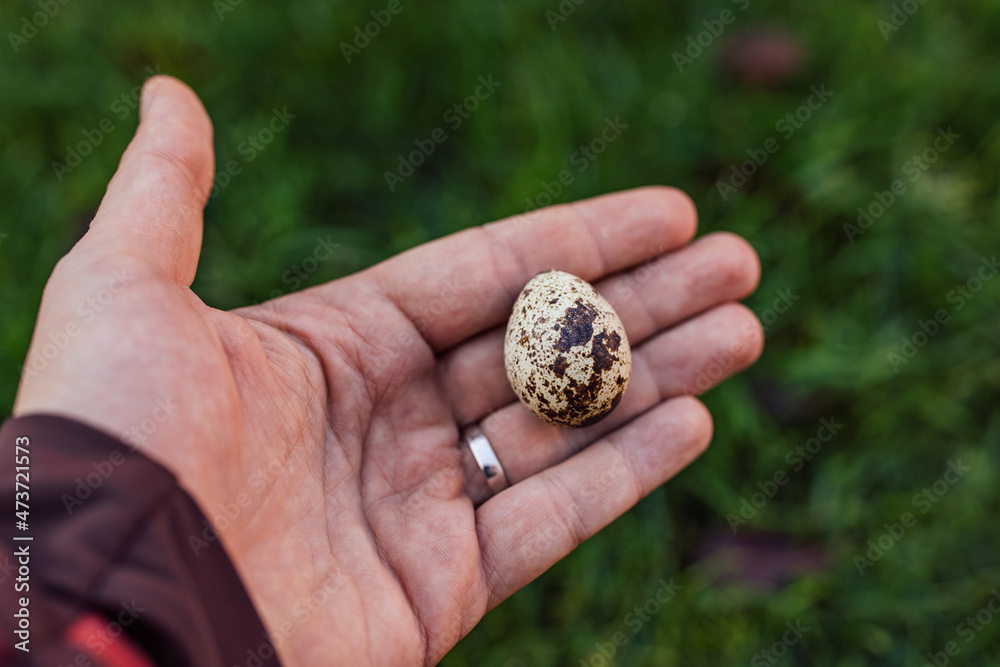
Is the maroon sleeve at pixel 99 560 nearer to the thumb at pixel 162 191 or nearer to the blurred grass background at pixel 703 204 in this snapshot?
the thumb at pixel 162 191

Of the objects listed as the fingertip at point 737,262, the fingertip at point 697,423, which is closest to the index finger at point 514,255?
the fingertip at point 737,262

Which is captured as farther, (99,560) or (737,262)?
(737,262)

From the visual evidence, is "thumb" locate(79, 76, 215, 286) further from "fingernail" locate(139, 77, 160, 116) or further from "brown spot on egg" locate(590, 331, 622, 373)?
"brown spot on egg" locate(590, 331, 622, 373)

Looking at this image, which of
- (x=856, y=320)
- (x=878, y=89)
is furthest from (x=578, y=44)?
(x=856, y=320)

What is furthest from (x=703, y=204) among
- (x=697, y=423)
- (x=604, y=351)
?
(x=604, y=351)

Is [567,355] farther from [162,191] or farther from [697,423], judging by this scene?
[162,191]

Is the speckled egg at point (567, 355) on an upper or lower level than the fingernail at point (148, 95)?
lower

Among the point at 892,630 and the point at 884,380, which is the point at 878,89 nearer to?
the point at 884,380
